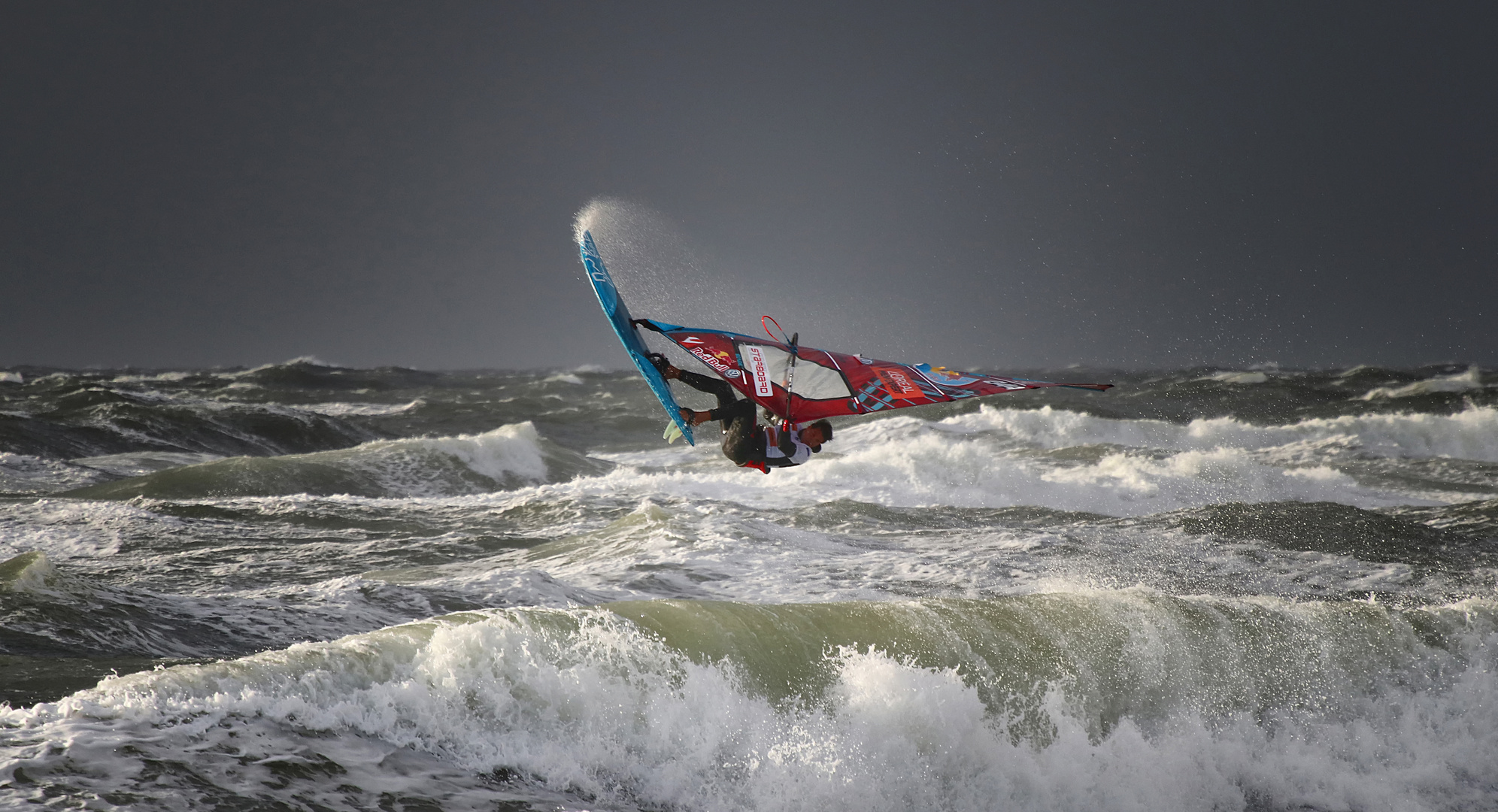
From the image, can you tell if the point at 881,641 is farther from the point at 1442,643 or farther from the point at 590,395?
the point at 590,395

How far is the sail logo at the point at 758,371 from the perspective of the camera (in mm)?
5492

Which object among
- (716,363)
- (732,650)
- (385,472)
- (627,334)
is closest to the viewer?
(716,363)

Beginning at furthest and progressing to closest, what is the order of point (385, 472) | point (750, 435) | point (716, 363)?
Answer: point (385, 472) → point (750, 435) → point (716, 363)

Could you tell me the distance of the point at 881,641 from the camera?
21.1ft

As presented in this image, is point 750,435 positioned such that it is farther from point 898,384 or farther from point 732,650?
point 732,650

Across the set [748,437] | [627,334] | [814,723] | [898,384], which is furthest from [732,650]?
[627,334]

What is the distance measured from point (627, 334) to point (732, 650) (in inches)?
85.3

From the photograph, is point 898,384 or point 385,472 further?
point 385,472

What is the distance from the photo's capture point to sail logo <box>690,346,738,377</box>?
17.9 ft

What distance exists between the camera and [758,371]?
5496 mm

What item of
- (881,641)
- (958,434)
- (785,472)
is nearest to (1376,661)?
(881,641)

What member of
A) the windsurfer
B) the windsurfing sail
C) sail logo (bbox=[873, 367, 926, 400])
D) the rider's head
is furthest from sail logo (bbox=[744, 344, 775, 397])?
sail logo (bbox=[873, 367, 926, 400])

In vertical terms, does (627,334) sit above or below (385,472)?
above

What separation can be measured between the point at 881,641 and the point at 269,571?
6246 mm
